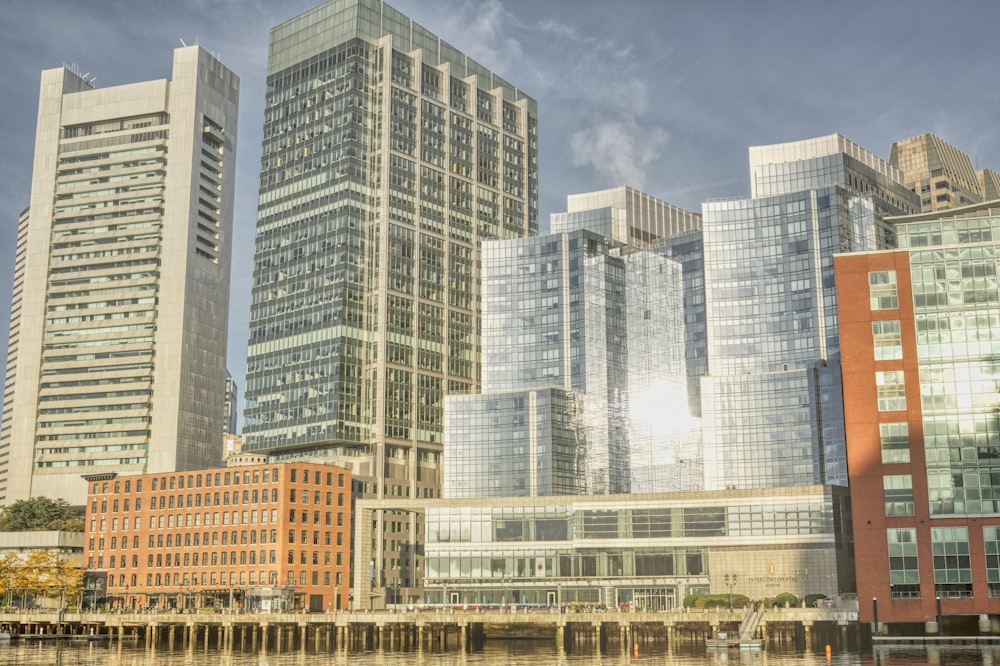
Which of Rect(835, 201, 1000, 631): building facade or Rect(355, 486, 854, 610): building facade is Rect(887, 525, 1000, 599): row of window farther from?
→ Rect(355, 486, 854, 610): building facade

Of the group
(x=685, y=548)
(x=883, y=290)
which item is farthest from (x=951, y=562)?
(x=685, y=548)

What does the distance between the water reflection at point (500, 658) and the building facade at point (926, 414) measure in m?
8.98

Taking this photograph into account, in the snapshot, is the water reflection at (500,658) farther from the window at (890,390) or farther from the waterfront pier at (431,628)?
the window at (890,390)

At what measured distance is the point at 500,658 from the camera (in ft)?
412

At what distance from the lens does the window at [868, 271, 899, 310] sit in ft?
470

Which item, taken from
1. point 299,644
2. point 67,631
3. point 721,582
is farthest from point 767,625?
point 67,631

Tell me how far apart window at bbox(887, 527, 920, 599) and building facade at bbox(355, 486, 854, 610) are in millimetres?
40267

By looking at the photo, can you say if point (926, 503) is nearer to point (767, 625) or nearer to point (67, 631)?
point (767, 625)

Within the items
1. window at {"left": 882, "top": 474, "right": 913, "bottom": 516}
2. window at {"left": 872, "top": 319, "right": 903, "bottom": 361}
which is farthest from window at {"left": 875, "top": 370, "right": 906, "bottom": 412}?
window at {"left": 882, "top": 474, "right": 913, "bottom": 516}

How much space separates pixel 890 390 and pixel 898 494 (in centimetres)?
1307

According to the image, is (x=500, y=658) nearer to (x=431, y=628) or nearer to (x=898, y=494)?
(x=431, y=628)

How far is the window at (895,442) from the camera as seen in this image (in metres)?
139

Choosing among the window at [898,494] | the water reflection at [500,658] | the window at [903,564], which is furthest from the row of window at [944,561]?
the water reflection at [500,658]

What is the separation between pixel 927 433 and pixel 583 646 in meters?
52.7
